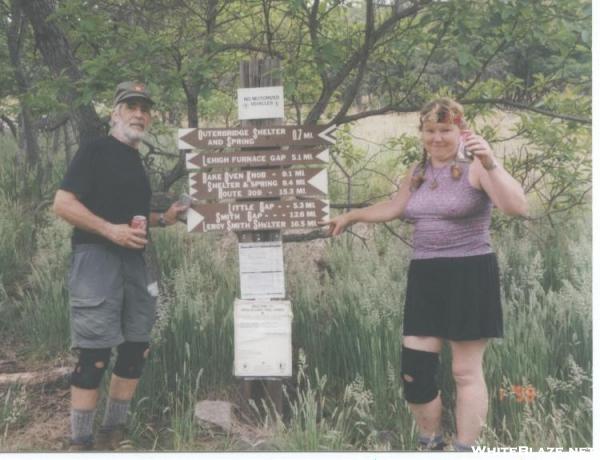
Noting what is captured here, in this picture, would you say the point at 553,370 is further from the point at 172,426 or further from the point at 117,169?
the point at 117,169

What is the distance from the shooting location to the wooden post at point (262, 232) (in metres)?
4.08

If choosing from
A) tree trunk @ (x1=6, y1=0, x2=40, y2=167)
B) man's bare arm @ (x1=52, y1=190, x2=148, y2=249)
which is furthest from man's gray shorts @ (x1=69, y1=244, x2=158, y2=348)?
tree trunk @ (x1=6, y1=0, x2=40, y2=167)

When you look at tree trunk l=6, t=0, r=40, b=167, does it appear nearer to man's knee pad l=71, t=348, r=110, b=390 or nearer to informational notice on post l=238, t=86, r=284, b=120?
informational notice on post l=238, t=86, r=284, b=120

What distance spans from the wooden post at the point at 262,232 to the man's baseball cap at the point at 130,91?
21.4 inches

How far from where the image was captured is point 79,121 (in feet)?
15.9

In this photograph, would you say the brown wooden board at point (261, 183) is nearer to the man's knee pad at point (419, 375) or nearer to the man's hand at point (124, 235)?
the man's hand at point (124, 235)

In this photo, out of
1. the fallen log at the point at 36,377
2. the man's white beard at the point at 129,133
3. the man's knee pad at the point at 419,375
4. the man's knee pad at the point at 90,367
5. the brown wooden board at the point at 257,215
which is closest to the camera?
the man's knee pad at the point at 419,375

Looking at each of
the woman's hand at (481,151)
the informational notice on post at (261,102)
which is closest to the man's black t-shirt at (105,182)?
the informational notice on post at (261,102)

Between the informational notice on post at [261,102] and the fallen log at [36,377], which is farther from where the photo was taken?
the fallen log at [36,377]

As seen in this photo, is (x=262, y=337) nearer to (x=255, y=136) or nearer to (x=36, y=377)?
(x=255, y=136)

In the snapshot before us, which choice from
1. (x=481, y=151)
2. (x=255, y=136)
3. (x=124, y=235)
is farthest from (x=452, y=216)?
(x=124, y=235)

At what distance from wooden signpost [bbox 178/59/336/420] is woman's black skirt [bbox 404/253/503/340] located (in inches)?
29.2
